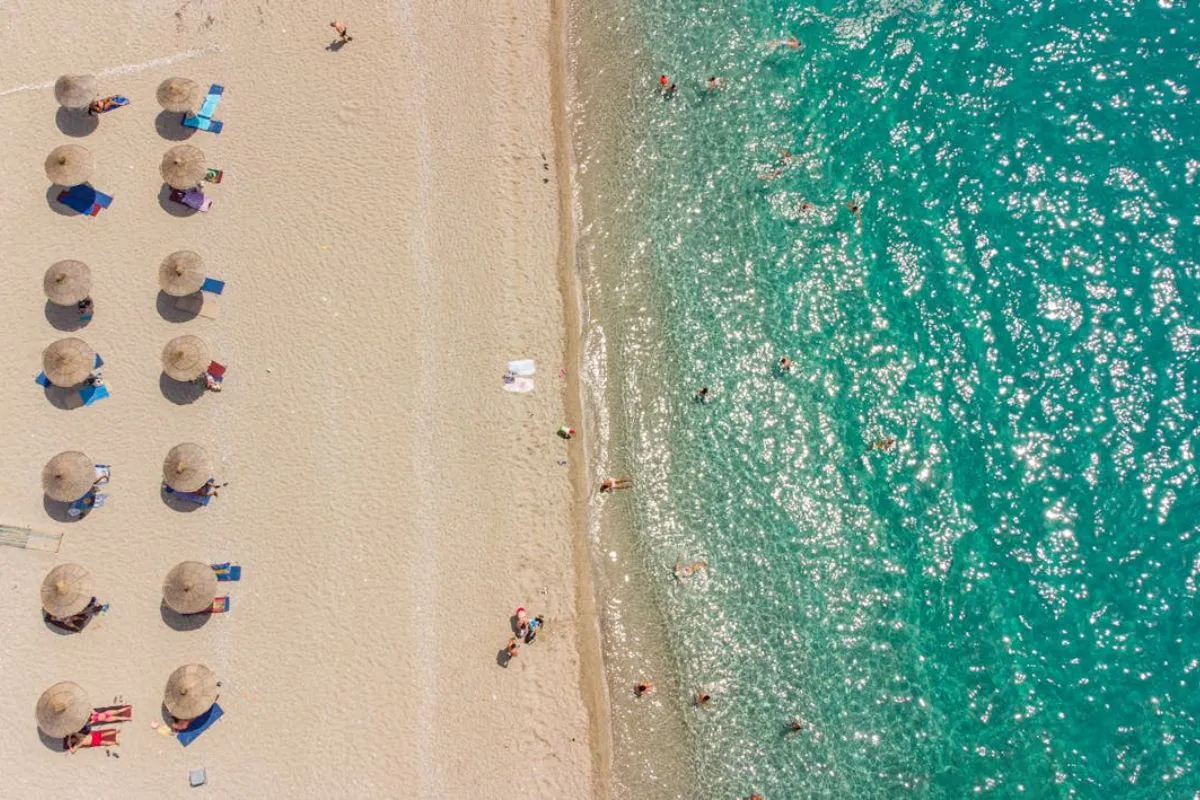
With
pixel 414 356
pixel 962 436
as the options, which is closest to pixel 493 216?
pixel 414 356

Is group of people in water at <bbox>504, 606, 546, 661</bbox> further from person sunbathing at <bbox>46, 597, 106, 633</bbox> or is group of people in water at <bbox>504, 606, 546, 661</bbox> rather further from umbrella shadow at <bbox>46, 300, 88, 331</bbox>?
umbrella shadow at <bbox>46, 300, 88, 331</bbox>

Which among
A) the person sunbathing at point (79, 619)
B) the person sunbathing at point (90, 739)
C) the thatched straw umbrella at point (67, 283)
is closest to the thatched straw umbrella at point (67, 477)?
the person sunbathing at point (79, 619)

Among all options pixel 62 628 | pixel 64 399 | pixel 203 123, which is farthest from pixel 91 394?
pixel 203 123

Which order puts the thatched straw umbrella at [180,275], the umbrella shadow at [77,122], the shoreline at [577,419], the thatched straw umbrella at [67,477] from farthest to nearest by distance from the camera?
1. the umbrella shadow at [77,122]
2. the thatched straw umbrella at [180,275]
3. the shoreline at [577,419]
4. the thatched straw umbrella at [67,477]

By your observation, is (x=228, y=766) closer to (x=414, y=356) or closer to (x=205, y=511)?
(x=205, y=511)

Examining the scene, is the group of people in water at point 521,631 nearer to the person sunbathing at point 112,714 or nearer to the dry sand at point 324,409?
the dry sand at point 324,409

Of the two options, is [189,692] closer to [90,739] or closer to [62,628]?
[90,739]

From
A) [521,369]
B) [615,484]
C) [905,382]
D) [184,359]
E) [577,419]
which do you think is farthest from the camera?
[905,382]
